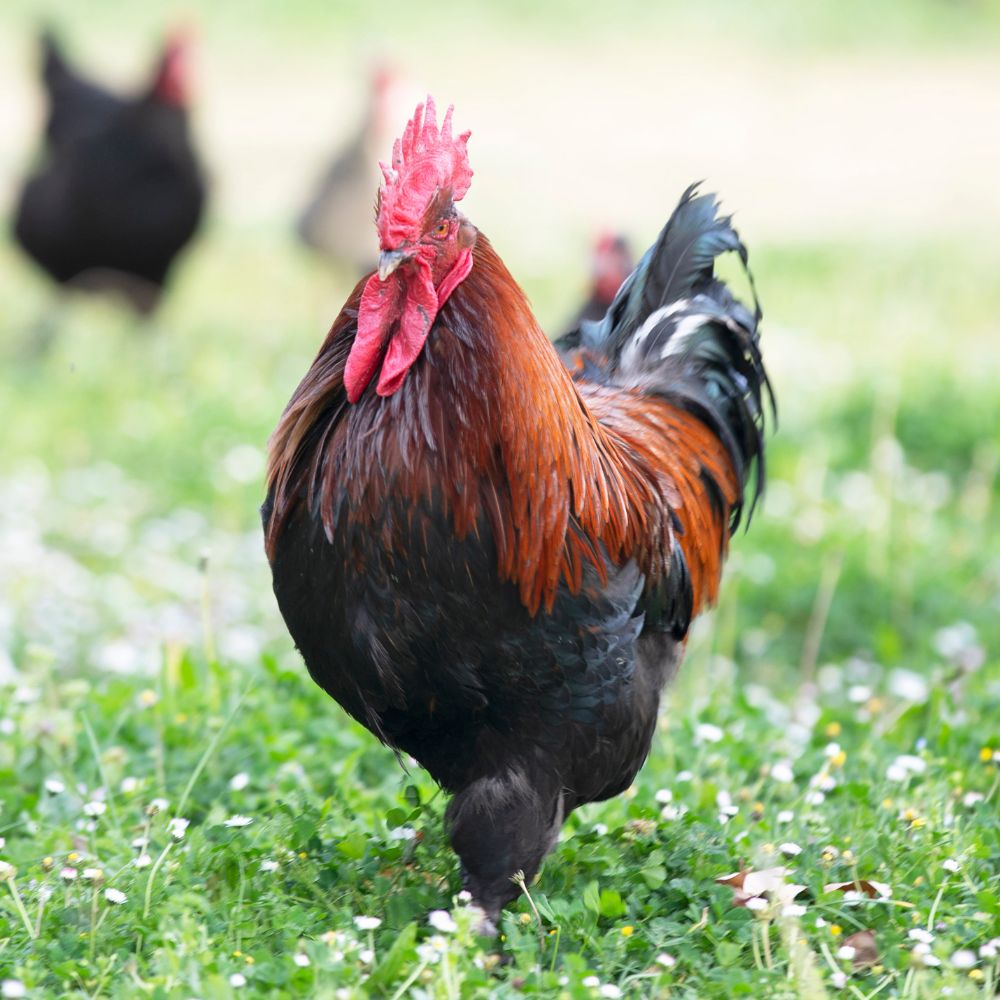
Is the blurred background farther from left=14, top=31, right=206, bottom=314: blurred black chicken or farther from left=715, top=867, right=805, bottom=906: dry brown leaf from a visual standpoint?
left=715, top=867, right=805, bottom=906: dry brown leaf

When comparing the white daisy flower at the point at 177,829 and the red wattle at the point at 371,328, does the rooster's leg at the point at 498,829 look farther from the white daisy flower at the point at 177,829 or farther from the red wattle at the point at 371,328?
the red wattle at the point at 371,328

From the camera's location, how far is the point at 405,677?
9.86ft

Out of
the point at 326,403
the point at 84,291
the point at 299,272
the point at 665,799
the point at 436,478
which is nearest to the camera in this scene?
the point at 436,478

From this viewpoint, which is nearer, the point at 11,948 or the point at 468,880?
the point at 11,948

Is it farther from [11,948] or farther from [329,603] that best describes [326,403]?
[11,948]

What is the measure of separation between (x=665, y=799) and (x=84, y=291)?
7.92 m

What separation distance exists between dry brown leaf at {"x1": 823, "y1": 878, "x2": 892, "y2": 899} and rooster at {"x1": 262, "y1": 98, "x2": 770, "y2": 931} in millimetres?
537

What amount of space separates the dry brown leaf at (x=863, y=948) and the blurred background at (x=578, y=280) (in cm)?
204

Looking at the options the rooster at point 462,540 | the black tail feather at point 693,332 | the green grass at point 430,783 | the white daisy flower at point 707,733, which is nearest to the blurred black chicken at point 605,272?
the green grass at point 430,783

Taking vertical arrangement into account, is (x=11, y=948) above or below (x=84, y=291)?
below

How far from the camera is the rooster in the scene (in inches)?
116

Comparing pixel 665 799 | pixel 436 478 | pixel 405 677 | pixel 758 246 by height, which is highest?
pixel 758 246

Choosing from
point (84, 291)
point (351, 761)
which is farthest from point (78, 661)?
point (84, 291)

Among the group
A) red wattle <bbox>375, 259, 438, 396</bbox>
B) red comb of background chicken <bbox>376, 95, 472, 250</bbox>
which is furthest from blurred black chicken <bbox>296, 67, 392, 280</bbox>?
red wattle <bbox>375, 259, 438, 396</bbox>
